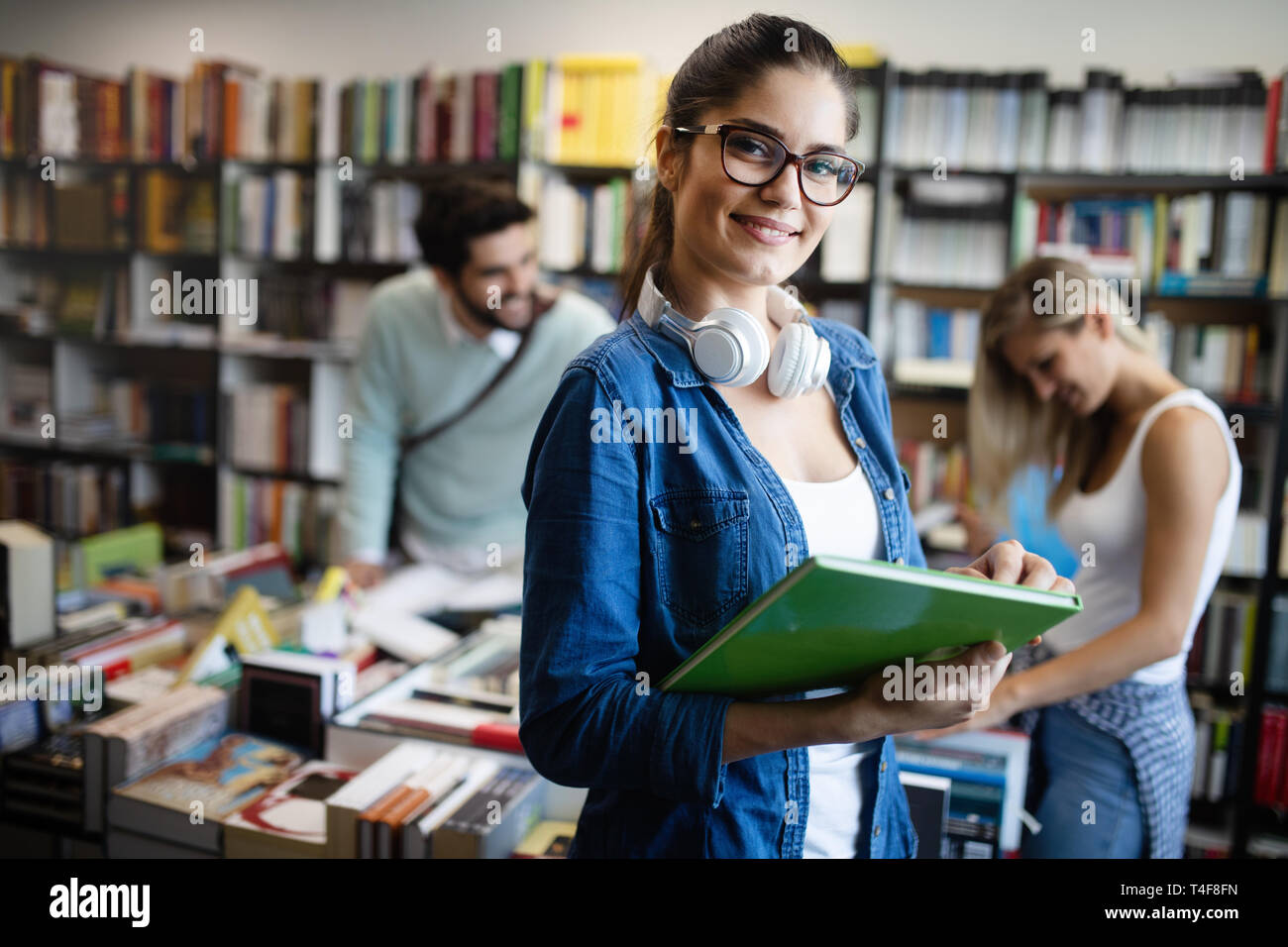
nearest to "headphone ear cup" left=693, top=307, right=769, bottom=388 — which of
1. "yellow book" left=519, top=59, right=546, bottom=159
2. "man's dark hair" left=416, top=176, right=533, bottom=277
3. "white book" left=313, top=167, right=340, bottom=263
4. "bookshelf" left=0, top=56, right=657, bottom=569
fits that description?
"man's dark hair" left=416, top=176, right=533, bottom=277

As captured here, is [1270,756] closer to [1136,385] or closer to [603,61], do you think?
[1136,385]

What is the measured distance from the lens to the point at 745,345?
0.89m

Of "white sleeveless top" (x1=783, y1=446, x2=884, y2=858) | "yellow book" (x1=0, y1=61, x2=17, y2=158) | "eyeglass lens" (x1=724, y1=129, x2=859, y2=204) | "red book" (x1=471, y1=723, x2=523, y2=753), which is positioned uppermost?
"yellow book" (x1=0, y1=61, x2=17, y2=158)

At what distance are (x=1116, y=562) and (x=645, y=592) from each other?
100 centimetres

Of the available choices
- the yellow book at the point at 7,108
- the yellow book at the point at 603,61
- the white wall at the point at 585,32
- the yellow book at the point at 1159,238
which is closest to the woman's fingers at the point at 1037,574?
the white wall at the point at 585,32

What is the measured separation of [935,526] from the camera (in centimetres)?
297

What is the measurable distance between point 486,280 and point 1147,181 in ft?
6.62

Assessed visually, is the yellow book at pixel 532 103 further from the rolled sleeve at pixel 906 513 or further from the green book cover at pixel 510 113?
the rolled sleeve at pixel 906 513

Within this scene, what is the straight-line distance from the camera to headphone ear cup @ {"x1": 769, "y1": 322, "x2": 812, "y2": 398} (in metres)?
0.95

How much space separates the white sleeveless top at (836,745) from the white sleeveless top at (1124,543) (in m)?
0.62

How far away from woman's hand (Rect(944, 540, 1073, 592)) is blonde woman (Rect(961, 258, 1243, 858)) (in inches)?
21.4

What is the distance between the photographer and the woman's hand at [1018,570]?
0.85 metres

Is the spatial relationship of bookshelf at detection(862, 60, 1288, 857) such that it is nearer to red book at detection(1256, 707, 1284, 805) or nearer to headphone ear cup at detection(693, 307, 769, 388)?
red book at detection(1256, 707, 1284, 805)
